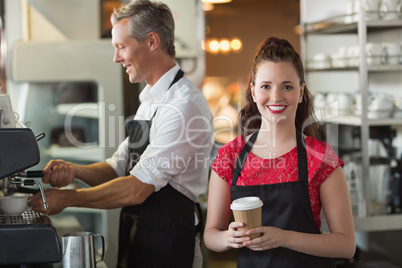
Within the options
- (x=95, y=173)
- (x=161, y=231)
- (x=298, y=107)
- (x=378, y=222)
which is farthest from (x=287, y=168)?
(x=378, y=222)

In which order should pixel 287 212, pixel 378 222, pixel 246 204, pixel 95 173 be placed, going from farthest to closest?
1. pixel 378 222
2. pixel 95 173
3. pixel 287 212
4. pixel 246 204

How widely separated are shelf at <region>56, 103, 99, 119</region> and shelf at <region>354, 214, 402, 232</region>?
5.46 feet

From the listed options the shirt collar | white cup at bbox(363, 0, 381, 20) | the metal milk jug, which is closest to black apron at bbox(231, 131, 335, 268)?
the metal milk jug

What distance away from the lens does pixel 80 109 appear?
3.22 metres

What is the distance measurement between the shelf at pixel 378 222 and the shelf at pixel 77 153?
1.56 meters

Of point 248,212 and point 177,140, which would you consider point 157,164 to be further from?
point 248,212

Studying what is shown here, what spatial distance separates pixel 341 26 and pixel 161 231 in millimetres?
2163

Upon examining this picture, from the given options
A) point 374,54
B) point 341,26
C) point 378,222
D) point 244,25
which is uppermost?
point 244,25

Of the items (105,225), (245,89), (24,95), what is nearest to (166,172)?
(245,89)

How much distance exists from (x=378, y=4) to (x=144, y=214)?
2.23 m

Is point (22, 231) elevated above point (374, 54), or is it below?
below

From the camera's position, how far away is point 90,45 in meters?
3.14

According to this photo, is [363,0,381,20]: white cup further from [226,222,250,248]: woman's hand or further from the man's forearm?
[226,222,250,248]: woman's hand

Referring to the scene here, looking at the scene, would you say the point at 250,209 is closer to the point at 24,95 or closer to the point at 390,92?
the point at 24,95
